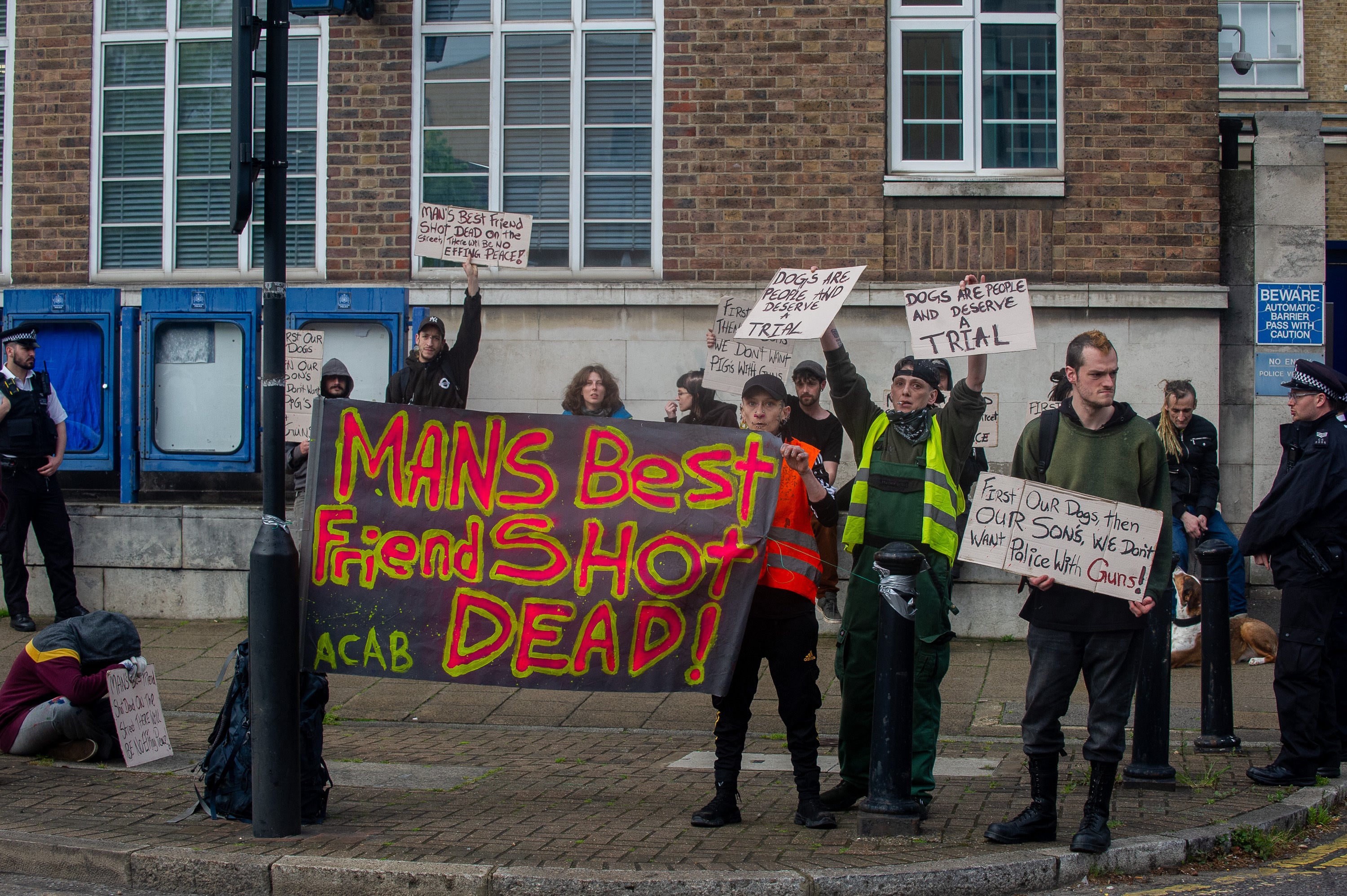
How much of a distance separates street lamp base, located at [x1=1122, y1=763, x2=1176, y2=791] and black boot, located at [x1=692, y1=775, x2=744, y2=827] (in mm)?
1940

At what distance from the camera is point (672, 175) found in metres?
10.5

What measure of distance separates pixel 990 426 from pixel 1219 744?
3.78 metres

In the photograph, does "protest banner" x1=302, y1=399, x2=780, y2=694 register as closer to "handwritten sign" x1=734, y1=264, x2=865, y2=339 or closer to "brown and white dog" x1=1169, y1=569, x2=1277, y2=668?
→ "handwritten sign" x1=734, y1=264, x2=865, y2=339

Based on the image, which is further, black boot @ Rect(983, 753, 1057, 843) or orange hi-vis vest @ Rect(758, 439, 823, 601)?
orange hi-vis vest @ Rect(758, 439, 823, 601)

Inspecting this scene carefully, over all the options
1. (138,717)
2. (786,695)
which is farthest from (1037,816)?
(138,717)

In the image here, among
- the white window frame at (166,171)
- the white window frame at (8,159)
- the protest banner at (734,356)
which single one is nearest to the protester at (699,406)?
the protest banner at (734,356)

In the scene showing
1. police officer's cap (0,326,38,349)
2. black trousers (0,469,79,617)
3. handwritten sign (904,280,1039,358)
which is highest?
police officer's cap (0,326,38,349)

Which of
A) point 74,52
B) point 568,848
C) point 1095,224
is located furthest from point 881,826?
point 74,52

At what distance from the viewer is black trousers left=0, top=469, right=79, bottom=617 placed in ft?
32.2

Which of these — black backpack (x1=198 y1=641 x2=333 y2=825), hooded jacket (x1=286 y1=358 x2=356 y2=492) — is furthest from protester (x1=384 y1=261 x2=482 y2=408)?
black backpack (x1=198 y1=641 x2=333 y2=825)

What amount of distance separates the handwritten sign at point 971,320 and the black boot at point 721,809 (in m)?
1.99

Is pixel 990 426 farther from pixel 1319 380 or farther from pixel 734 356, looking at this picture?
pixel 1319 380

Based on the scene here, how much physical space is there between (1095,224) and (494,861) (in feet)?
24.6

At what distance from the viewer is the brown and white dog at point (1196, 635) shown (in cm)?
873
